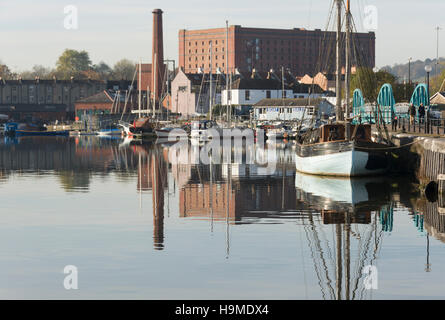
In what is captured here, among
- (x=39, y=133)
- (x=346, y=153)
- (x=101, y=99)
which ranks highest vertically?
(x=101, y=99)

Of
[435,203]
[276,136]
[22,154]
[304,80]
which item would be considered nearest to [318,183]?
[435,203]

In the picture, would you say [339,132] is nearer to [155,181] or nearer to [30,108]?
[155,181]

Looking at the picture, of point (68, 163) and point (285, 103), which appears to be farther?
point (285, 103)

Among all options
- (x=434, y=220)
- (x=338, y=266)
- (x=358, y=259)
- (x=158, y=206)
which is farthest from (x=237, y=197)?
(x=338, y=266)

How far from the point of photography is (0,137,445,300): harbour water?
20.5m

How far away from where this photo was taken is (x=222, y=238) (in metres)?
27.5

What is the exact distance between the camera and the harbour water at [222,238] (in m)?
20.5

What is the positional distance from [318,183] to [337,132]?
3.66 m
